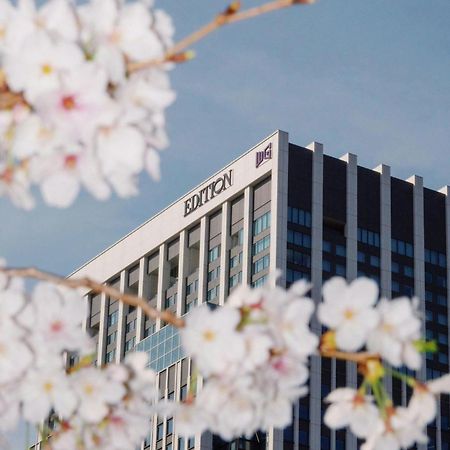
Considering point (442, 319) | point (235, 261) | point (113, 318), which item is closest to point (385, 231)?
point (442, 319)

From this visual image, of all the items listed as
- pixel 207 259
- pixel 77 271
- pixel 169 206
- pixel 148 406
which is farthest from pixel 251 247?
pixel 148 406

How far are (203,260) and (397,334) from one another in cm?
10516

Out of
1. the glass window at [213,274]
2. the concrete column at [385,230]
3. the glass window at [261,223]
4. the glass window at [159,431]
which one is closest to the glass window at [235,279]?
the glass window at [213,274]

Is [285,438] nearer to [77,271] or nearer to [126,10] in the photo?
[77,271]

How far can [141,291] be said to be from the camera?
386ft

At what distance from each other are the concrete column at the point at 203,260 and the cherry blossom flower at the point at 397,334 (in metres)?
103

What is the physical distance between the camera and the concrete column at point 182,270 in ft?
364

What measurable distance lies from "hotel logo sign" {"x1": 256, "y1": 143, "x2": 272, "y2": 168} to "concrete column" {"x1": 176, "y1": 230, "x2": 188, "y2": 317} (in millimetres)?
10720

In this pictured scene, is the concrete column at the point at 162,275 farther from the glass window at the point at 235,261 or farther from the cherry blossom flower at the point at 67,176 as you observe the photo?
the cherry blossom flower at the point at 67,176

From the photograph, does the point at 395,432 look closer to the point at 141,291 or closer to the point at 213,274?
the point at 213,274

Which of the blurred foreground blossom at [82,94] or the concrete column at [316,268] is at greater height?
the concrete column at [316,268]

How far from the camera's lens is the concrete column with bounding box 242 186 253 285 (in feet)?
343

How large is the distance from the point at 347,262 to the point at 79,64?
10247cm

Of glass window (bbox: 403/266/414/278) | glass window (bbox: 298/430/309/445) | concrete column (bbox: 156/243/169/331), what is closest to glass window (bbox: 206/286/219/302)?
concrete column (bbox: 156/243/169/331)
